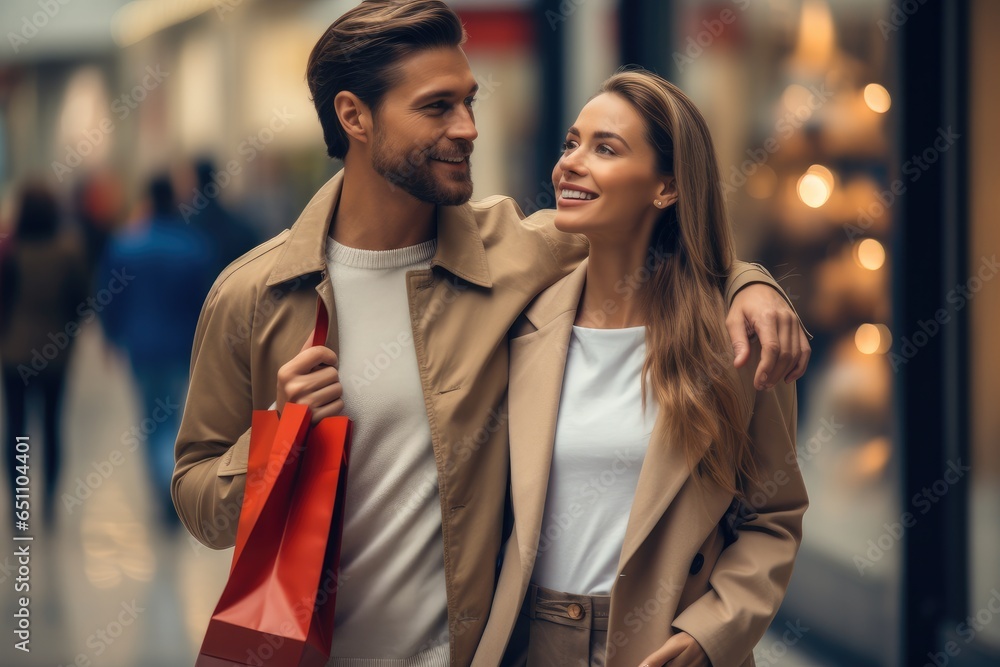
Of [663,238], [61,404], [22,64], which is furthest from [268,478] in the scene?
[22,64]

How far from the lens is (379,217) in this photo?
2.61 meters

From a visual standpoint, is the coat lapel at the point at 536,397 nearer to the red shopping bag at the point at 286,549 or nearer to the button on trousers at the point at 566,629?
the button on trousers at the point at 566,629

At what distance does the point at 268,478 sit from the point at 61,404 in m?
5.09

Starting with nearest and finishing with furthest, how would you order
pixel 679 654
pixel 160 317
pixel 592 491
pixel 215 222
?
pixel 679 654 < pixel 592 491 < pixel 160 317 < pixel 215 222

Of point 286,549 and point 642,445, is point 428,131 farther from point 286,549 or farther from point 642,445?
point 286,549

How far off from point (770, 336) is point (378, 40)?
1134 mm

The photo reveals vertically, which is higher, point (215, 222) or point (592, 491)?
point (215, 222)

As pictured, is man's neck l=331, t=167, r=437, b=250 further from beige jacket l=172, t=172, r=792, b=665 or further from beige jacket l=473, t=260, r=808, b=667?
beige jacket l=473, t=260, r=808, b=667

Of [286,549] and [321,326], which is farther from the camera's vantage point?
[321,326]

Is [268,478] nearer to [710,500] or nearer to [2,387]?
[710,500]

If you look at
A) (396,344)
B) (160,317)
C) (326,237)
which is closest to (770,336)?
(396,344)

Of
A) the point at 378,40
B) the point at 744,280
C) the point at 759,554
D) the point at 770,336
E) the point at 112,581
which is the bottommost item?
the point at 112,581

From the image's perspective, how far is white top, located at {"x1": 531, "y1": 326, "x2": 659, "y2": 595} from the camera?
2.41m

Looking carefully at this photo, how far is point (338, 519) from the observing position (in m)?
2.25
